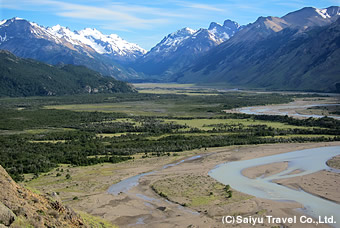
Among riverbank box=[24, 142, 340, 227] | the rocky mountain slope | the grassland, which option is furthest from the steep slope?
the grassland

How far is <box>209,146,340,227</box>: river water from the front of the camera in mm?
43000

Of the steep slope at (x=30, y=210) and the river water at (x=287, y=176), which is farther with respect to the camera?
the river water at (x=287, y=176)

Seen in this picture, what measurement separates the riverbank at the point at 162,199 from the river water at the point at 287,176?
1.69 metres

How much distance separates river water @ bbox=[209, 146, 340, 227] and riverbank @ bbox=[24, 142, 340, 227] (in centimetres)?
169

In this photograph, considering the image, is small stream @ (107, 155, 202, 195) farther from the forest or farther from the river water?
the forest

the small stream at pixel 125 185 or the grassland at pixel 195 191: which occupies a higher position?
the grassland at pixel 195 191

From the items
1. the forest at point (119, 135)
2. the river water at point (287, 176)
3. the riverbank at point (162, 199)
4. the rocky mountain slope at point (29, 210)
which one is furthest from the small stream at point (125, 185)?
the rocky mountain slope at point (29, 210)

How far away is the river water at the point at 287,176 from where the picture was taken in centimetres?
4300

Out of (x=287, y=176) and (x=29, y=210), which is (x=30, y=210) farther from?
(x=287, y=176)

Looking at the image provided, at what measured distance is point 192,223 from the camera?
38.2 metres

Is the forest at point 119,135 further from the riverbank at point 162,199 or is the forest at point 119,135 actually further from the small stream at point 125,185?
the small stream at point 125,185

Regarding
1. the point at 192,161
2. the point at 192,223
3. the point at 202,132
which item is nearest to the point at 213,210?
the point at 192,223

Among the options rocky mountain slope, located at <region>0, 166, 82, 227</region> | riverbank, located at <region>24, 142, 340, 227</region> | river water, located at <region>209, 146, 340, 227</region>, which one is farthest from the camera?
river water, located at <region>209, 146, 340, 227</region>

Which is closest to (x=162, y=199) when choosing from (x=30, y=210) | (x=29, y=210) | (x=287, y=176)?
(x=287, y=176)
